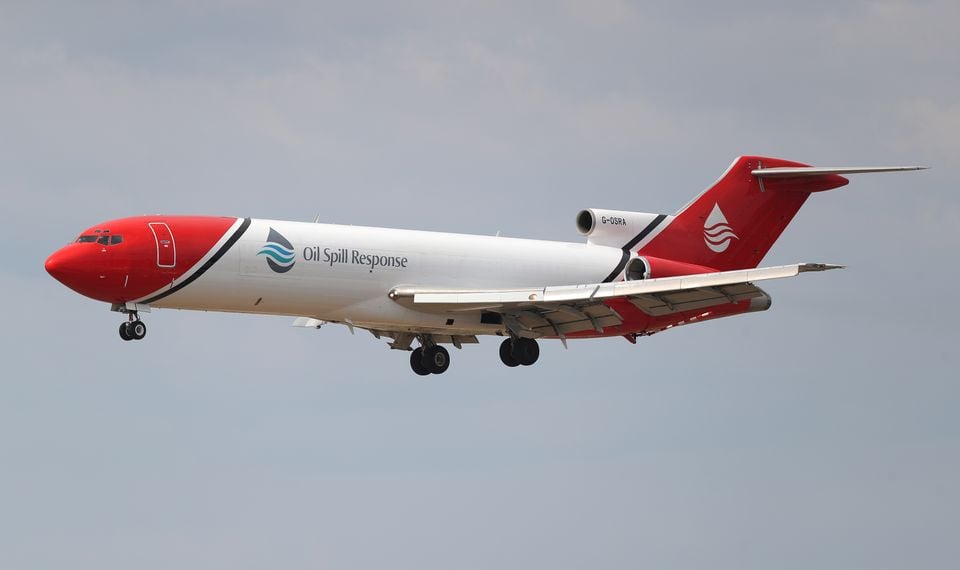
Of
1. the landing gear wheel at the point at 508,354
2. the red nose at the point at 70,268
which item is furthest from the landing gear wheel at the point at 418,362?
the red nose at the point at 70,268

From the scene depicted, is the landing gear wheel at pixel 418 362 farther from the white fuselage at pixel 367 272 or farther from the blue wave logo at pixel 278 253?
the blue wave logo at pixel 278 253

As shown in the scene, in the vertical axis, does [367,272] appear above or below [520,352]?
above

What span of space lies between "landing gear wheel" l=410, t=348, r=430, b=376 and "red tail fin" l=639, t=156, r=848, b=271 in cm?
→ 916

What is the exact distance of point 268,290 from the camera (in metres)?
42.8

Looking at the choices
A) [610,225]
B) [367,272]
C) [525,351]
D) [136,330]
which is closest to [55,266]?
[136,330]

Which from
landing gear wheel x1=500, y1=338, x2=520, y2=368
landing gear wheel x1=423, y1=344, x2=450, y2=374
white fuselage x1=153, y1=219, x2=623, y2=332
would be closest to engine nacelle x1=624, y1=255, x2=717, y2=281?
white fuselage x1=153, y1=219, x2=623, y2=332

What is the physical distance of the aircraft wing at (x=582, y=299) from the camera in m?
44.0

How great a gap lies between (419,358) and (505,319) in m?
3.87

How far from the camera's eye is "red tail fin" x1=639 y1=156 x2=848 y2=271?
168 feet

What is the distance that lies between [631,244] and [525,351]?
18.3 feet

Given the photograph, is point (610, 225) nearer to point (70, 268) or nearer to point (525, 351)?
point (525, 351)

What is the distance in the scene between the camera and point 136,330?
42.1 metres

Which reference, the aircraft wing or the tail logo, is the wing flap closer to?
the aircraft wing

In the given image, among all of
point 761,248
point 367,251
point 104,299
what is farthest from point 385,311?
point 761,248
